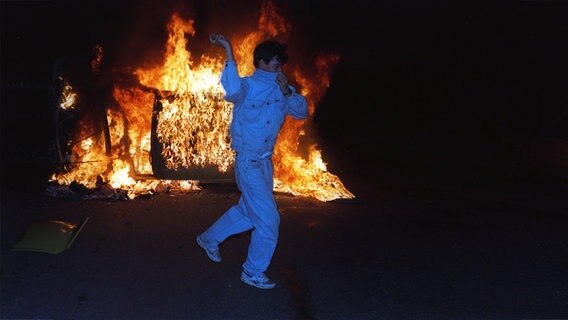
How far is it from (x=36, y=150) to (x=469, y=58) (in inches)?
372

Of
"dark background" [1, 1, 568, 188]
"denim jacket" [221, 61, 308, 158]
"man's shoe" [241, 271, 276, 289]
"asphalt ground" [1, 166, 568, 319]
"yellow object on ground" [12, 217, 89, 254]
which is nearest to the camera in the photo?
"asphalt ground" [1, 166, 568, 319]

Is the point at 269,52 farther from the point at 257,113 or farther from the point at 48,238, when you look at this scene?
the point at 48,238

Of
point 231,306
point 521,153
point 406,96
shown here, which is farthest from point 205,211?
point 406,96

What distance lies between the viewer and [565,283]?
17.8ft

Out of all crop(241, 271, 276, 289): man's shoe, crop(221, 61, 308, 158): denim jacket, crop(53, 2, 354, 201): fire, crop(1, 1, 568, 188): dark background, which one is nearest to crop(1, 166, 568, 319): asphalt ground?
crop(241, 271, 276, 289): man's shoe

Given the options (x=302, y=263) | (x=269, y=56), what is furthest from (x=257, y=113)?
(x=302, y=263)

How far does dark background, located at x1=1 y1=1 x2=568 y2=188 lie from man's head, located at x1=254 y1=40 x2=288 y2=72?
4.76 meters

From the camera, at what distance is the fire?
769 cm

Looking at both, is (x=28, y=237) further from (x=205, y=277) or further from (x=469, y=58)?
(x=469, y=58)

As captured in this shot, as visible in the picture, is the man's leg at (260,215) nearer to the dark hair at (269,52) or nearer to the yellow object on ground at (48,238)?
the dark hair at (269,52)

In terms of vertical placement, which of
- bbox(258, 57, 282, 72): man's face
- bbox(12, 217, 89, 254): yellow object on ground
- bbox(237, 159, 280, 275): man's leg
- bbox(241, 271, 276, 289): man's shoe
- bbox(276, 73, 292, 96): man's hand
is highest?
bbox(258, 57, 282, 72): man's face

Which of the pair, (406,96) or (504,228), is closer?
(504,228)

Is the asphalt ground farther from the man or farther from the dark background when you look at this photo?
the dark background

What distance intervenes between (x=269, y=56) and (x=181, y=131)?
10.6 ft
